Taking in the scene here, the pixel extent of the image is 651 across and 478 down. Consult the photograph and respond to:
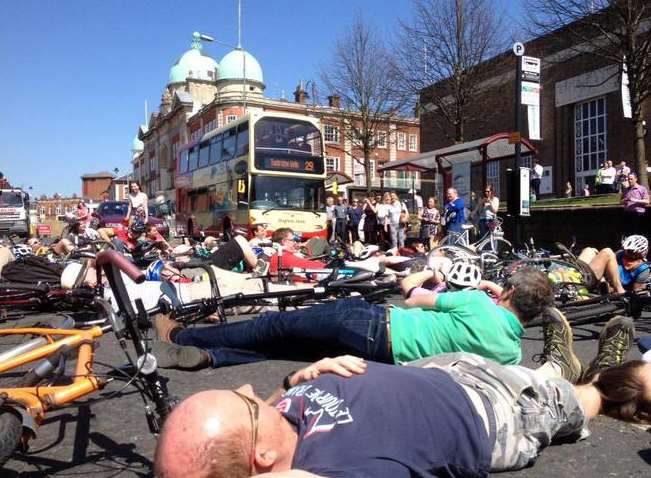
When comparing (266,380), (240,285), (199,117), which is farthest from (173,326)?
(199,117)

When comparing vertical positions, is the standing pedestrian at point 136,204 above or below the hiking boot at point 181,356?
above

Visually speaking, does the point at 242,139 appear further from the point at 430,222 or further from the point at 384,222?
the point at 430,222

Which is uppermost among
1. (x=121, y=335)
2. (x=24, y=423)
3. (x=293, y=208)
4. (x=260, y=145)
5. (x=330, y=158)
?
(x=330, y=158)

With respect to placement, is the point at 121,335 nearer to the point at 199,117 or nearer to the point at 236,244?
the point at 236,244

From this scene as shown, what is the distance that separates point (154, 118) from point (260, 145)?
72753 millimetres

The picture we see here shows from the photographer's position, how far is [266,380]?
4199mm

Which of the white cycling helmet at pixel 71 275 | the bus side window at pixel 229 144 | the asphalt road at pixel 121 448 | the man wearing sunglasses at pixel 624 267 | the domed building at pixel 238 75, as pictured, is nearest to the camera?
the asphalt road at pixel 121 448

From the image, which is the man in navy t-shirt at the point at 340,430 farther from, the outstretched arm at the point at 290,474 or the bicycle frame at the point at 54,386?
the bicycle frame at the point at 54,386

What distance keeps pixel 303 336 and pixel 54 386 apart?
59.1 inches

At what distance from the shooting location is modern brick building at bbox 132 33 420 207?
174 ft

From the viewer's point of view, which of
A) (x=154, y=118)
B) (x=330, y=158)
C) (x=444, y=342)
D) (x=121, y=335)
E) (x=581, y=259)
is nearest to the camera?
(x=121, y=335)

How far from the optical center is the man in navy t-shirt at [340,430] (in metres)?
1.59

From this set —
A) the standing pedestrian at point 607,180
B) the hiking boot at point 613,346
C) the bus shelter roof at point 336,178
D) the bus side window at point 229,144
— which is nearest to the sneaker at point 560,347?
the hiking boot at point 613,346

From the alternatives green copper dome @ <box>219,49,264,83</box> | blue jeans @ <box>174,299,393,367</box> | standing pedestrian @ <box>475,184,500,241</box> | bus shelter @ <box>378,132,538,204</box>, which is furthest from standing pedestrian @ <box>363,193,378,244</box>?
green copper dome @ <box>219,49,264,83</box>
